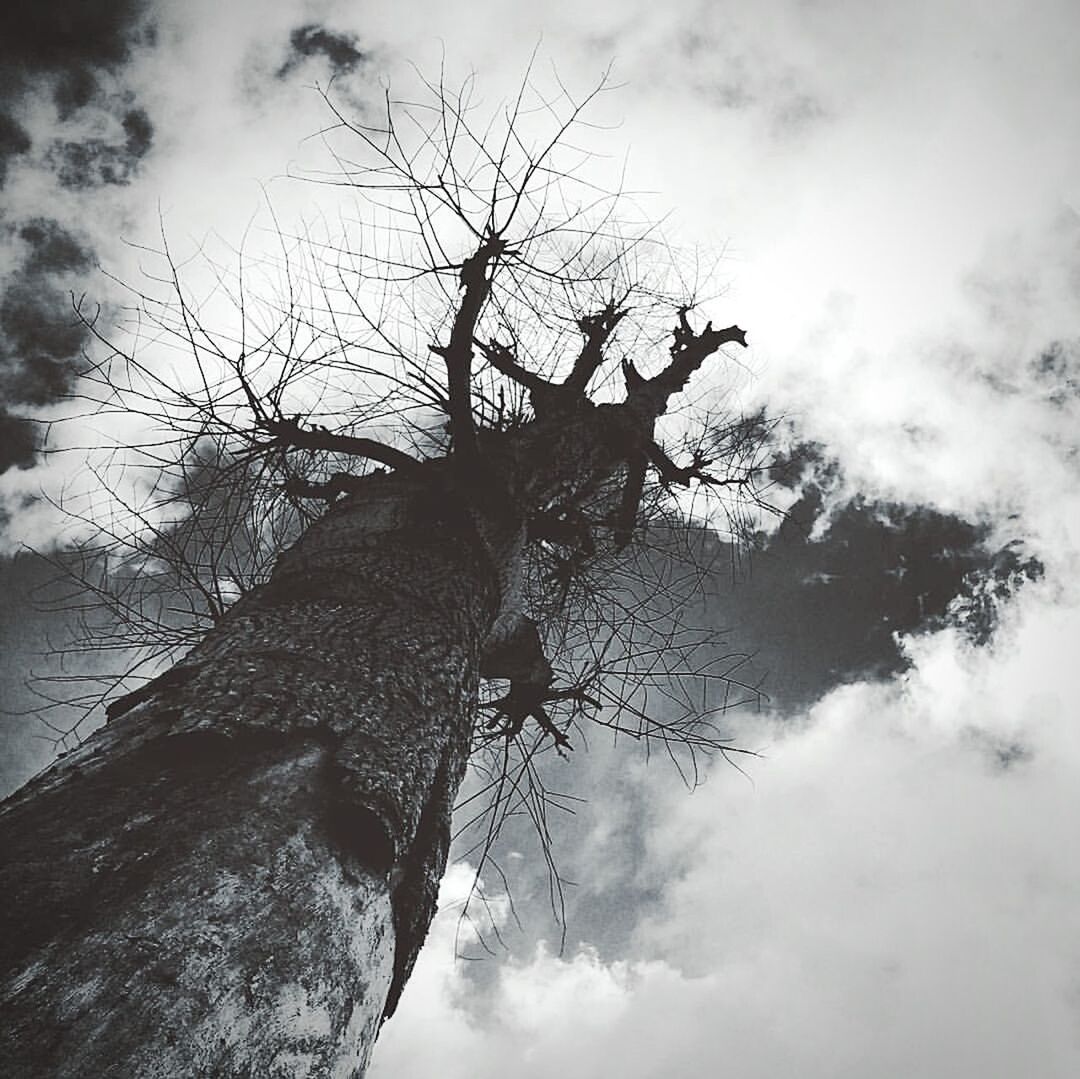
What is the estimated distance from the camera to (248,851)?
37.4 inches

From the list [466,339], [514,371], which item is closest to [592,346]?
[514,371]

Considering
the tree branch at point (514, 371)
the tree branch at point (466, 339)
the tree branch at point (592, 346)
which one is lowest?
the tree branch at point (466, 339)

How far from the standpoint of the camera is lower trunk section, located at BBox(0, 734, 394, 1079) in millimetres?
691

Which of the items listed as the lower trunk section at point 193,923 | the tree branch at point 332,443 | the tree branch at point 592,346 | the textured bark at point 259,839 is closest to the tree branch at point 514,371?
the tree branch at point 592,346

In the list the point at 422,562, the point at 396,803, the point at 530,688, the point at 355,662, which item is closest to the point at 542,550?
the point at 530,688

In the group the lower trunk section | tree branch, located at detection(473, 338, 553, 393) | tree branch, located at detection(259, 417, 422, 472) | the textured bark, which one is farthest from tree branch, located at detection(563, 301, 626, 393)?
the lower trunk section

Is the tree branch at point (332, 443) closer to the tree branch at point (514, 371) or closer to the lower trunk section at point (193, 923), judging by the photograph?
the tree branch at point (514, 371)

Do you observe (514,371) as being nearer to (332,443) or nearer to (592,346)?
(592,346)

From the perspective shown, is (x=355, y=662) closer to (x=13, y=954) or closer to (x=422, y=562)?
(x=422, y=562)

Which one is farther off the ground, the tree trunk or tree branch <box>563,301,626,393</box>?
tree branch <box>563,301,626,393</box>

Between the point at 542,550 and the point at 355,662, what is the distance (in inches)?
87.2

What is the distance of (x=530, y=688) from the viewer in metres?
2.96

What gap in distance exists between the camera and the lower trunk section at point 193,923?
0.69 meters

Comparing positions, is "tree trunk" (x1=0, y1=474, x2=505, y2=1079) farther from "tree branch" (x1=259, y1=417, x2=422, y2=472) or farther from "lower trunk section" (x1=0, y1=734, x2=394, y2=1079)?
"tree branch" (x1=259, y1=417, x2=422, y2=472)
